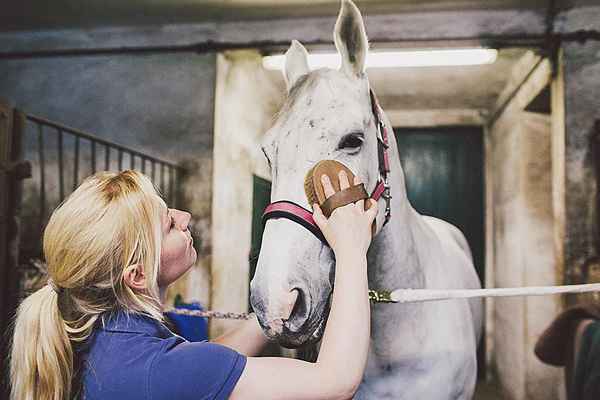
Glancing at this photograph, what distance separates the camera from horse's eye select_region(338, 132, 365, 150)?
1068 millimetres

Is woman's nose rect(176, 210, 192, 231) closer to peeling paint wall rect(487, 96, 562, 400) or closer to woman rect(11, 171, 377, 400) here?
woman rect(11, 171, 377, 400)

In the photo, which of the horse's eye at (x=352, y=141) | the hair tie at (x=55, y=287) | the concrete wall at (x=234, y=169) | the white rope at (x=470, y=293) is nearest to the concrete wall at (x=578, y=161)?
the concrete wall at (x=234, y=169)

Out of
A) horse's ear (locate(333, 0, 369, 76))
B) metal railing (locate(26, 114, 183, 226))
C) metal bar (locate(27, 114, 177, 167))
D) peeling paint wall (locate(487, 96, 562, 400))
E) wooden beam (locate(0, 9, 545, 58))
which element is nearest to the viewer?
horse's ear (locate(333, 0, 369, 76))

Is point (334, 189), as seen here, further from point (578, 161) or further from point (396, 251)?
point (578, 161)

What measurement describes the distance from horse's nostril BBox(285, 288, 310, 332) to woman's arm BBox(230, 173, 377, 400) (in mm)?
138

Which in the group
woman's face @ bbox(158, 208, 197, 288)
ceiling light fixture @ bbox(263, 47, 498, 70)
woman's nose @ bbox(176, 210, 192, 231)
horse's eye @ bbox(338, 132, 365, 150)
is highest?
ceiling light fixture @ bbox(263, 47, 498, 70)

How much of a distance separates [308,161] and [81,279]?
18.0 inches

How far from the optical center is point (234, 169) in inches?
134

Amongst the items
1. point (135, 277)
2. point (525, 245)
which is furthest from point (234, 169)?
point (135, 277)

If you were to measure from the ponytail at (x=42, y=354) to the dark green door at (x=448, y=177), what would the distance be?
173 inches

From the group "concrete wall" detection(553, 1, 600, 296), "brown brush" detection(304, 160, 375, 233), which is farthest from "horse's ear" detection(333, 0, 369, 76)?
"concrete wall" detection(553, 1, 600, 296)

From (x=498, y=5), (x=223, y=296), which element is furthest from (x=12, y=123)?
(x=498, y=5)

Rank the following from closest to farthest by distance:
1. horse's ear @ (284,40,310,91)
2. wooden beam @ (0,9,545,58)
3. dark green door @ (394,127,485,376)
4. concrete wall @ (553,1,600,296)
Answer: horse's ear @ (284,40,310,91) < concrete wall @ (553,1,600,296) < wooden beam @ (0,9,545,58) < dark green door @ (394,127,485,376)

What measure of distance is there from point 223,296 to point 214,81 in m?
1.30
